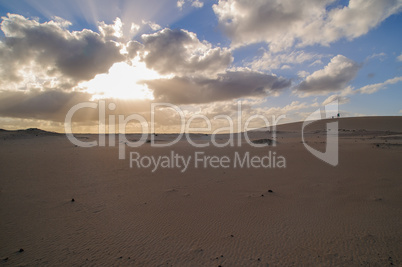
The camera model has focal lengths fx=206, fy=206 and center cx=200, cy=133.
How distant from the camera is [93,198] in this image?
598 centimetres

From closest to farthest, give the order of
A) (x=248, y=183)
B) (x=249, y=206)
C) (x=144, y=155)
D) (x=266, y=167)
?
(x=249, y=206) < (x=248, y=183) < (x=266, y=167) < (x=144, y=155)

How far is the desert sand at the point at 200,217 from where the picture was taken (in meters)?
3.45

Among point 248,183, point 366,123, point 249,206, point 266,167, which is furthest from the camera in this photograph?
point 366,123

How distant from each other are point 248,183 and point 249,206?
2145mm

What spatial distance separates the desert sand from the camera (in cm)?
345

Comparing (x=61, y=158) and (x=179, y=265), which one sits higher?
(x=61, y=158)

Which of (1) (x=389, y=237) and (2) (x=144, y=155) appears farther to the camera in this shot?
(2) (x=144, y=155)

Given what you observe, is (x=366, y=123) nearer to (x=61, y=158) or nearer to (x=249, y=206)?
(x=249, y=206)

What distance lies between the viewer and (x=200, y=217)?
4.82 metres

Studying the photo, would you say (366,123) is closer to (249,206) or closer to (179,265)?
(249,206)

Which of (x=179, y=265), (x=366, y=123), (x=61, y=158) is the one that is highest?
(x=366, y=123)

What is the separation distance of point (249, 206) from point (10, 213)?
5.85 metres

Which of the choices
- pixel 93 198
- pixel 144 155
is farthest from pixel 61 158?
pixel 93 198

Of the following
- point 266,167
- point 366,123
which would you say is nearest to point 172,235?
point 266,167
